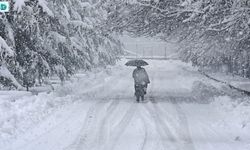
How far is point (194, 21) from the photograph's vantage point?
68.3 ft

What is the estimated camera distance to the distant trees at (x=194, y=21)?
19141 mm

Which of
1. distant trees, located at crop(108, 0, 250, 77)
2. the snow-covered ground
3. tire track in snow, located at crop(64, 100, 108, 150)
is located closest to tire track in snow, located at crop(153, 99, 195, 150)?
the snow-covered ground

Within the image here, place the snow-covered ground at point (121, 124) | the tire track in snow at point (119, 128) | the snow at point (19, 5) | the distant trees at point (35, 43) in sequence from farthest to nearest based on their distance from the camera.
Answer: the distant trees at point (35, 43) → the snow at point (19, 5) → the snow-covered ground at point (121, 124) → the tire track in snow at point (119, 128)

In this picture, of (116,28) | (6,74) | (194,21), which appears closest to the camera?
(6,74)

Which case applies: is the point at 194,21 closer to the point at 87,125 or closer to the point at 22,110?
the point at 87,125

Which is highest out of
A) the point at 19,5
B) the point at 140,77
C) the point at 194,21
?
the point at 19,5

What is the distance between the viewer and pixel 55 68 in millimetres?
24906

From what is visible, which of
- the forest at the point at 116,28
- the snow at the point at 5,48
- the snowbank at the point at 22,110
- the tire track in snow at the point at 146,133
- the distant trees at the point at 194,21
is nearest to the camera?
the tire track in snow at the point at 146,133

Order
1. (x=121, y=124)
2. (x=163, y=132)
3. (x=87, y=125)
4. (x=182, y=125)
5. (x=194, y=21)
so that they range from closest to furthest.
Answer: (x=163, y=132), (x=87, y=125), (x=182, y=125), (x=121, y=124), (x=194, y=21)

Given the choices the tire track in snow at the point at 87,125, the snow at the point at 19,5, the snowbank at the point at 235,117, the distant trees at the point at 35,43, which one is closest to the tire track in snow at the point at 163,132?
the snowbank at the point at 235,117

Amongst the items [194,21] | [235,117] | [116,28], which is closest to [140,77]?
[116,28]

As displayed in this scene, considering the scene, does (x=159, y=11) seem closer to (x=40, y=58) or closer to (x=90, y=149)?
(x=40, y=58)

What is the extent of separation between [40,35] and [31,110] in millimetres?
7564

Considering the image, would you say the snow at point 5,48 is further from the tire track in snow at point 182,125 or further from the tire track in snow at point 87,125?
the tire track in snow at point 182,125
